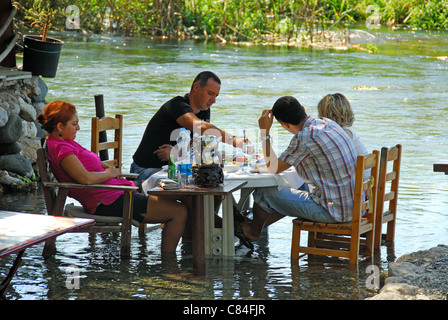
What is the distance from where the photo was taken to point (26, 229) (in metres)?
3.81

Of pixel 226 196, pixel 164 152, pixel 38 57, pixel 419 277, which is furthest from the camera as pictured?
pixel 38 57

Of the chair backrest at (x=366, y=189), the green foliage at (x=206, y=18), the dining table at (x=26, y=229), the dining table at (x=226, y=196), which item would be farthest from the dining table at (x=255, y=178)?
the green foliage at (x=206, y=18)

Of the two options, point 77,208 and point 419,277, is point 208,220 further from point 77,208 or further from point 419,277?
point 419,277

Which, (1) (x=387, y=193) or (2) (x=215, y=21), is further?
(2) (x=215, y=21)

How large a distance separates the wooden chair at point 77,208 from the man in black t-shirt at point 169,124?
2.23 feet

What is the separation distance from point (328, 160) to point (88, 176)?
A: 1.49m

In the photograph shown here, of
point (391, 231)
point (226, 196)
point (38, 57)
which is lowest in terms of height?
point (391, 231)

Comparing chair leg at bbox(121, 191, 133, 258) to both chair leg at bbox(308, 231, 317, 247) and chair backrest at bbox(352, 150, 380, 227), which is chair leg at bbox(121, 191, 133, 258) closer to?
chair leg at bbox(308, 231, 317, 247)

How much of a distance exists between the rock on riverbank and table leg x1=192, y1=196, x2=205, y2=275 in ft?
3.55

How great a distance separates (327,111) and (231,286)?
138 centimetres

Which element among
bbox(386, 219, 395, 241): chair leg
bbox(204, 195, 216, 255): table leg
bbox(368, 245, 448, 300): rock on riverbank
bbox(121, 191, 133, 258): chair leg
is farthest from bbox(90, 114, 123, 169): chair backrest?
bbox(368, 245, 448, 300): rock on riverbank

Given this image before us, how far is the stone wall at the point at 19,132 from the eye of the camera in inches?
284

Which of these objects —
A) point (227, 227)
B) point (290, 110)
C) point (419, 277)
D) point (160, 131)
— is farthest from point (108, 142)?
point (419, 277)
